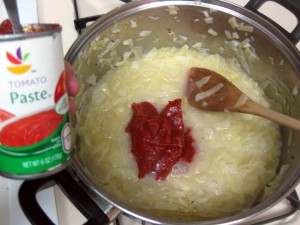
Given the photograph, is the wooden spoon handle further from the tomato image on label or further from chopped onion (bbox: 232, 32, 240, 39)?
the tomato image on label

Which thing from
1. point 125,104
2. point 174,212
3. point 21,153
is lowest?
point 174,212

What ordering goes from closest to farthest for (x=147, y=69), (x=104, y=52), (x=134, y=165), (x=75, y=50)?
(x=75, y=50)
(x=134, y=165)
(x=104, y=52)
(x=147, y=69)

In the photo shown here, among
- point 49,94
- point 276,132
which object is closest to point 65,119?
point 49,94

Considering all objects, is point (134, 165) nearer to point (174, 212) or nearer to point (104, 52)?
point (174, 212)

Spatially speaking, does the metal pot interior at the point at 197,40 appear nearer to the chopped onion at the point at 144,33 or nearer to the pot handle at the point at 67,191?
the chopped onion at the point at 144,33

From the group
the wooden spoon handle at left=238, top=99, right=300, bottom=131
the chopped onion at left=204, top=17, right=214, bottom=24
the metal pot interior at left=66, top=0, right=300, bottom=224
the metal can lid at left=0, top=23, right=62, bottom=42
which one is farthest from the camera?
the chopped onion at left=204, top=17, right=214, bottom=24

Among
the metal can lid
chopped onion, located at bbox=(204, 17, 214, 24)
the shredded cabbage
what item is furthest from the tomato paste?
chopped onion, located at bbox=(204, 17, 214, 24)

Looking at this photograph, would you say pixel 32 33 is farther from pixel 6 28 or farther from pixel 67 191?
pixel 67 191
